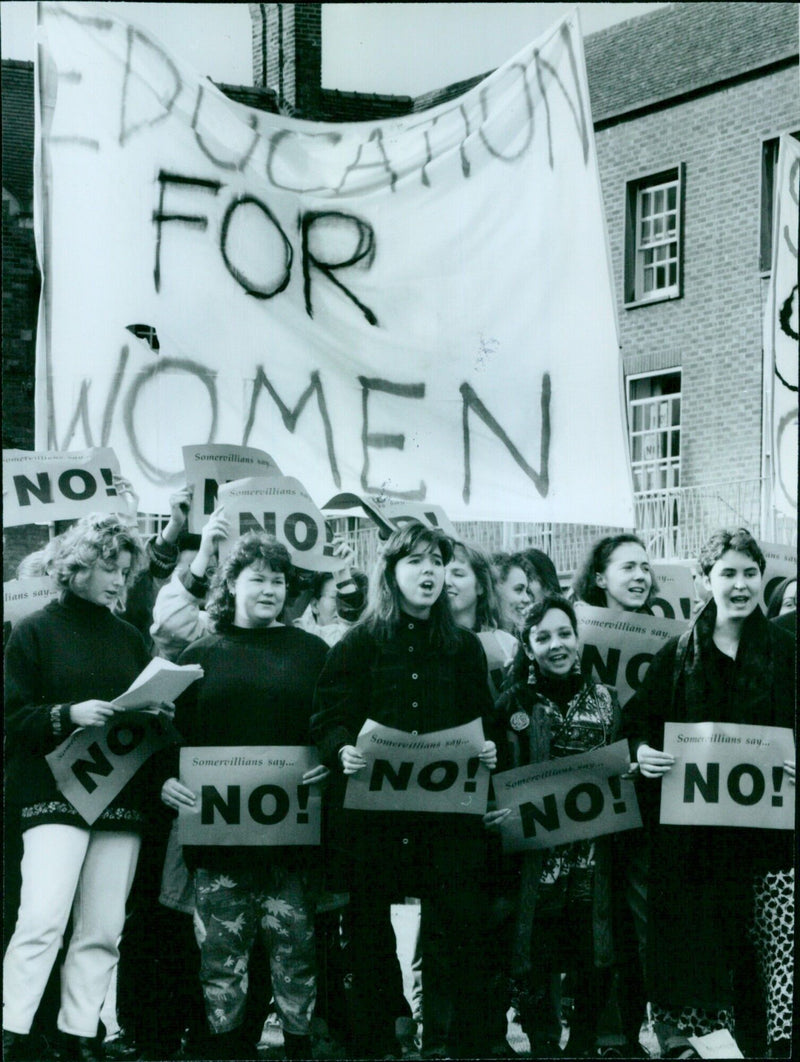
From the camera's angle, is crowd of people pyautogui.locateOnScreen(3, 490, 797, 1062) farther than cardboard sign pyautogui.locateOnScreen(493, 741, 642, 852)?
No

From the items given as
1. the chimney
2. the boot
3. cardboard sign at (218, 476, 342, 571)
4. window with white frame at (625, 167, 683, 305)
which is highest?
the chimney

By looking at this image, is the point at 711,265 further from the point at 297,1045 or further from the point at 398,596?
the point at 297,1045

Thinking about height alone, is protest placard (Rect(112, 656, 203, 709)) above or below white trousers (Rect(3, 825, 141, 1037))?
above

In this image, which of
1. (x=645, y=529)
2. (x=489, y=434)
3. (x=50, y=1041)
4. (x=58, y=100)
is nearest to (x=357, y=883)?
(x=50, y=1041)

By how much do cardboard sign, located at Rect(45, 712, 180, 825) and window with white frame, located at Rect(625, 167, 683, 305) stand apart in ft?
11.7

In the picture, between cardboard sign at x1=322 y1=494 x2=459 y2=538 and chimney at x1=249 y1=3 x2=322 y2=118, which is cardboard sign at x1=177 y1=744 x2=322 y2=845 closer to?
cardboard sign at x1=322 y1=494 x2=459 y2=538

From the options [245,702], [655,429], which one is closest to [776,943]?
[245,702]

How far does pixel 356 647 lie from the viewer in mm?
6238

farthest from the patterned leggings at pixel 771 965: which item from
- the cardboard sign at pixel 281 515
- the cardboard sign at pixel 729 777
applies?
the cardboard sign at pixel 281 515

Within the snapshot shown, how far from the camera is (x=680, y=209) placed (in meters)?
8.39

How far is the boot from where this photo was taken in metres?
6.11

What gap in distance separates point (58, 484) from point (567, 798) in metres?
2.06

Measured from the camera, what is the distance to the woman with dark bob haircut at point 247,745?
240 inches

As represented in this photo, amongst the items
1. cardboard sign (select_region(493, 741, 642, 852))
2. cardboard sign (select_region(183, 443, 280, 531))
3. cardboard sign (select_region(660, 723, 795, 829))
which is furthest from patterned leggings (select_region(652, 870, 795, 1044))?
cardboard sign (select_region(183, 443, 280, 531))
